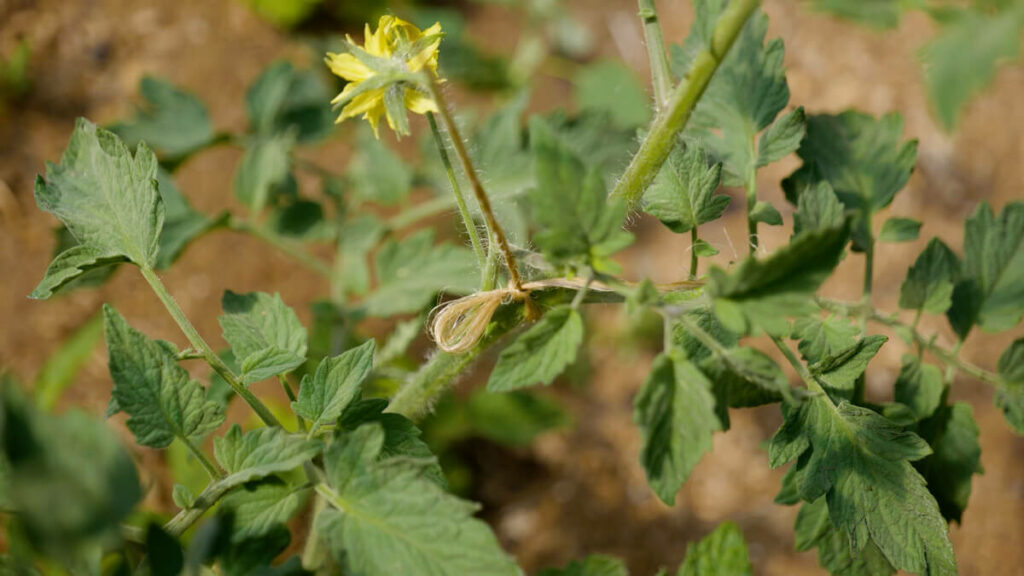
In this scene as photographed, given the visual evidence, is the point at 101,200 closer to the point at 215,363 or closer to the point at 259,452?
the point at 215,363

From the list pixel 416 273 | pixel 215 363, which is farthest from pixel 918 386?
pixel 215 363

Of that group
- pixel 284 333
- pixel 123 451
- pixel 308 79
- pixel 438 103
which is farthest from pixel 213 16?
pixel 123 451

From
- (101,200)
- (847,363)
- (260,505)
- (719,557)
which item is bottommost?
(719,557)

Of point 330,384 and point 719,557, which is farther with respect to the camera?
point 719,557

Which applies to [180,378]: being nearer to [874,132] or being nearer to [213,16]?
[874,132]

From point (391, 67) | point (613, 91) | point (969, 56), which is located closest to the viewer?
point (969, 56)

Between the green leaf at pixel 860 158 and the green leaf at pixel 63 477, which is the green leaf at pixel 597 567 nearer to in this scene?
→ the green leaf at pixel 860 158

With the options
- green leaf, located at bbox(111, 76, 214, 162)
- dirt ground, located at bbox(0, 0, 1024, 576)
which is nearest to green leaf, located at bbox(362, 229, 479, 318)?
green leaf, located at bbox(111, 76, 214, 162)
